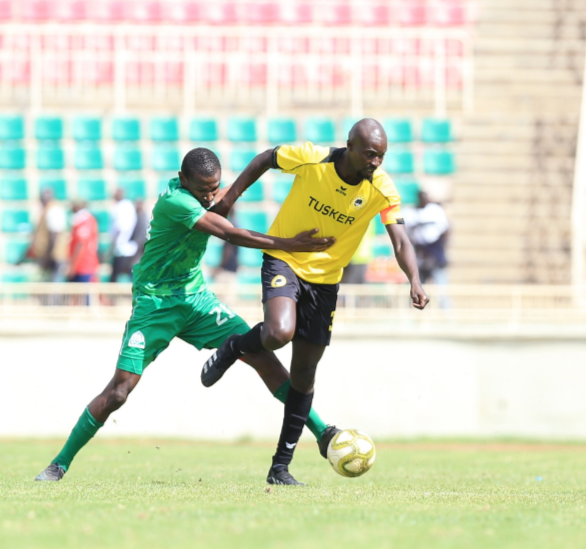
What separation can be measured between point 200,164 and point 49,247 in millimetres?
9633

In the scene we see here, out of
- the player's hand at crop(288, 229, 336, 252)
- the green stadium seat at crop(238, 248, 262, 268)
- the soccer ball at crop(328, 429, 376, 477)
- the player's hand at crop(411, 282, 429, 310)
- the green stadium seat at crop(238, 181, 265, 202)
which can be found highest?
the player's hand at crop(288, 229, 336, 252)

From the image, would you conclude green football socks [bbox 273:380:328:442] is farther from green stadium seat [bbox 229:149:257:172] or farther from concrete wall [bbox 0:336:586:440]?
green stadium seat [bbox 229:149:257:172]

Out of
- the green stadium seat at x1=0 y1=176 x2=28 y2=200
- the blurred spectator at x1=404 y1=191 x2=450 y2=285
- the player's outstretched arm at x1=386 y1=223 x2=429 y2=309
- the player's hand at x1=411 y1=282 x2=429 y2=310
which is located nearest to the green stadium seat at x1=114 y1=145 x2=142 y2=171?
the green stadium seat at x1=0 y1=176 x2=28 y2=200

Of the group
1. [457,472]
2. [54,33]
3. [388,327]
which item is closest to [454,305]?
[388,327]

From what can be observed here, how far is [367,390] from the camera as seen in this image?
14.5m

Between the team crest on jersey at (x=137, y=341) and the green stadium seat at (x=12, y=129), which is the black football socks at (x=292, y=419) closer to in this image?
the team crest on jersey at (x=137, y=341)

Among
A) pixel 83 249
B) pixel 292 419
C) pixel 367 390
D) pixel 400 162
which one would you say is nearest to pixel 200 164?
pixel 292 419

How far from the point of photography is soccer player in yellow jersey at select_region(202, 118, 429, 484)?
24.4ft

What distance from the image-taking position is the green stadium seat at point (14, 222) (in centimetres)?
1867

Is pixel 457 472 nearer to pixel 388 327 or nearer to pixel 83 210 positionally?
pixel 388 327

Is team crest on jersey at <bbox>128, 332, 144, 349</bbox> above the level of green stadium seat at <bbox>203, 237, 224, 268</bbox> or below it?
above

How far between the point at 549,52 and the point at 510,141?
2.29 m

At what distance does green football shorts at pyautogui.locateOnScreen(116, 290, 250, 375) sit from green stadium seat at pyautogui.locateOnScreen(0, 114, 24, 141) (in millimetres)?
12499

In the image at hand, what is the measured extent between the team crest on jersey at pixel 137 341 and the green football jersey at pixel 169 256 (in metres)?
0.34
